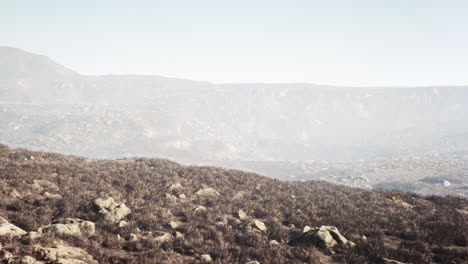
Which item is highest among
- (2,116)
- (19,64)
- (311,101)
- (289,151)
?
(19,64)

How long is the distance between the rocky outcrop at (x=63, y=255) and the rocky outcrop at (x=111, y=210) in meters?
3.28

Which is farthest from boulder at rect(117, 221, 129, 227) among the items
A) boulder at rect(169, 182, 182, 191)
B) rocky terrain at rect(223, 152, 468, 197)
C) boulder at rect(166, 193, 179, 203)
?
rocky terrain at rect(223, 152, 468, 197)

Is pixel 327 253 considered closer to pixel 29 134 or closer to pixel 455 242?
pixel 455 242

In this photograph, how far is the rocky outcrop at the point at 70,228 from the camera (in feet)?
24.8

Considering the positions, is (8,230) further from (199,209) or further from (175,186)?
(175,186)

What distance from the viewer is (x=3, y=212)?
338 inches

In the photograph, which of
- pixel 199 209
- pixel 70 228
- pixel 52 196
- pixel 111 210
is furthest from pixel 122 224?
pixel 199 209

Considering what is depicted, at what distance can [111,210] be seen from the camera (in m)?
10.2

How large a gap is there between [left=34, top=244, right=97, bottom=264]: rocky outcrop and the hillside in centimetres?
Result: 2

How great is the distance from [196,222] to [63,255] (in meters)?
5.24

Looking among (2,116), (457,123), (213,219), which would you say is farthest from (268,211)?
(457,123)

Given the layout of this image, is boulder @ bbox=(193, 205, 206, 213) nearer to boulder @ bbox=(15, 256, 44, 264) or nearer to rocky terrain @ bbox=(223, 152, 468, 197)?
boulder @ bbox=(15, 256, 44, 264)

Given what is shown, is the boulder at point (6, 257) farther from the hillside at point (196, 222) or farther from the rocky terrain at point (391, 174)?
the rocky terrain at point (391, 174)

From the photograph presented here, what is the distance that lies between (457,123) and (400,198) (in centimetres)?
17758
